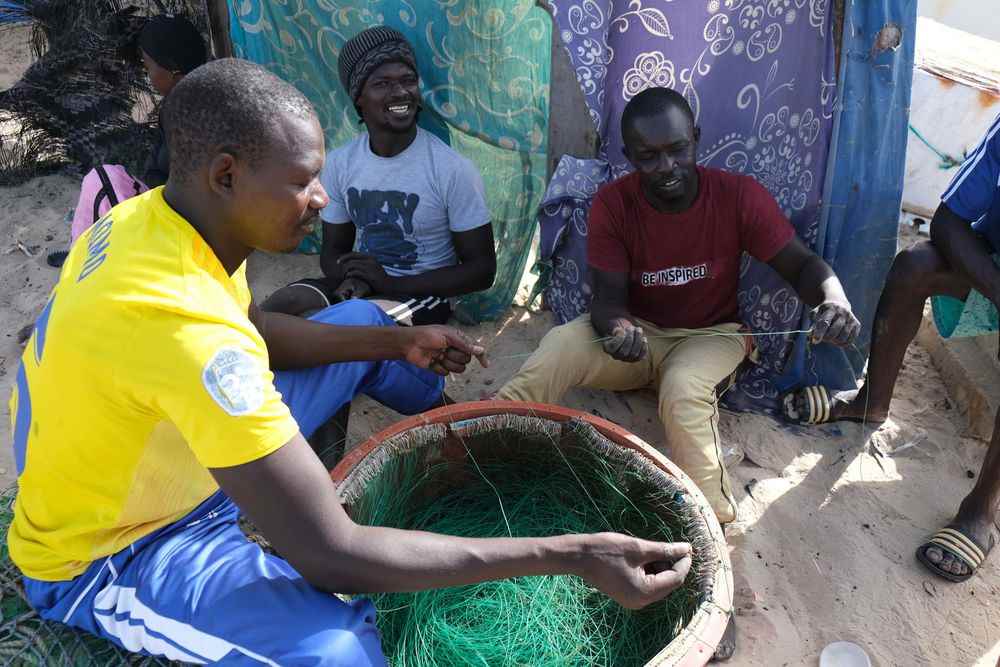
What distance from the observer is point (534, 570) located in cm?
147

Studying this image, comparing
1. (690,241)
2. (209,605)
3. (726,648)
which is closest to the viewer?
(209,605)

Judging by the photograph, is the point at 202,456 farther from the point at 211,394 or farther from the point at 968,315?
the point at 968,315

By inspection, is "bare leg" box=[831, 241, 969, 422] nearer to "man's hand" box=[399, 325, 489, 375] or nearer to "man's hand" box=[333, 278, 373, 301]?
"man's hand" box=[399, 325, 489, 375]

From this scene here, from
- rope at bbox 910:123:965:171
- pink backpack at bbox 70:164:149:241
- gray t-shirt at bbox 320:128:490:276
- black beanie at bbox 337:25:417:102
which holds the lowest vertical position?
rope at bbox 910:123:965:171

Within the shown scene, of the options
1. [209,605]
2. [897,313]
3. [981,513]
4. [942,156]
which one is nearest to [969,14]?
[942,156]

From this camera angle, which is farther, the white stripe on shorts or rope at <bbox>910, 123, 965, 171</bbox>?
rope at <bbox>910, 123, 965, 171</bbox>

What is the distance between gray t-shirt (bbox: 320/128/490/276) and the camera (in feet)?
9.55

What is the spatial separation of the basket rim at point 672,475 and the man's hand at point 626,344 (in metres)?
0.36

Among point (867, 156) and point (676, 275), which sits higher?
point (867, 156)

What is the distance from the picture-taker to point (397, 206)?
2973 millimetres

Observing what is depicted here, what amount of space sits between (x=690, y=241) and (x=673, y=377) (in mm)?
462

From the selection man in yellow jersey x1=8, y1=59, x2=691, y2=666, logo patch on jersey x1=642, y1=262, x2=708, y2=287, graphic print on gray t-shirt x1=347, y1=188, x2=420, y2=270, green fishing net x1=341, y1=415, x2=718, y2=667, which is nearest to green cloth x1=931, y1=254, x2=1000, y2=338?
logo patch on jersey x1=642, y1=262, x2=708, y2=287

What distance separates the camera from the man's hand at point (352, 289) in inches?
115

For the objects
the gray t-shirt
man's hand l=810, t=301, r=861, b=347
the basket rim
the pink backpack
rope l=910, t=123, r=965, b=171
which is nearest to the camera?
the basket rim
